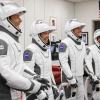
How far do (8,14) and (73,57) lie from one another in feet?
6.31

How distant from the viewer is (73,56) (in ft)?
13.9

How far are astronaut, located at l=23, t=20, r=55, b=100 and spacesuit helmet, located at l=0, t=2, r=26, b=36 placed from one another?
2.99ft

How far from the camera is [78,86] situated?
171 inches

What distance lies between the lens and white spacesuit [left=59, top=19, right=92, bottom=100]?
4.14 m

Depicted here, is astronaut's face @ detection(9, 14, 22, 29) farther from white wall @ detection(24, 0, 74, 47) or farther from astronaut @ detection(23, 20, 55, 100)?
white wall @ detection(24, 0, 74, 47)

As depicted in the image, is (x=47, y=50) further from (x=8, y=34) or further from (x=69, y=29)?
(x=8, y=34)

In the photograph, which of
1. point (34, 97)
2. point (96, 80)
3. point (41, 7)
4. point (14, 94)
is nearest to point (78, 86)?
point (96, 80)

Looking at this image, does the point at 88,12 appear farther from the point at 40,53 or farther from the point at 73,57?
the point at 40,53

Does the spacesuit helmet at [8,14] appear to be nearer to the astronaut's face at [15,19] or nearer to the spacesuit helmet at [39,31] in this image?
the astronaut's face at [15,19]

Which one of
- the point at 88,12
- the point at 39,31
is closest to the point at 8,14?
the point at 39,31

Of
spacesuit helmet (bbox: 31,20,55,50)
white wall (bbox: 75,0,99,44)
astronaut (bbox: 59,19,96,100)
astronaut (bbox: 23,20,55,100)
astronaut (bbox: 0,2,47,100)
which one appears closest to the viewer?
astronaut (bbox: 0,2,47,100)

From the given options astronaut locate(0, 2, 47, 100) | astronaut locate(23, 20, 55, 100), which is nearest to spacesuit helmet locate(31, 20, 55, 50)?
astronaut locate(23, 20, 55, 100)

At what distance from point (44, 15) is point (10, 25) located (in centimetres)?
503

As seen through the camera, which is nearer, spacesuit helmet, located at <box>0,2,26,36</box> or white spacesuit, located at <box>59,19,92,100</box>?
spacesuit helmet, located at <box>0,2,26,36</box>
